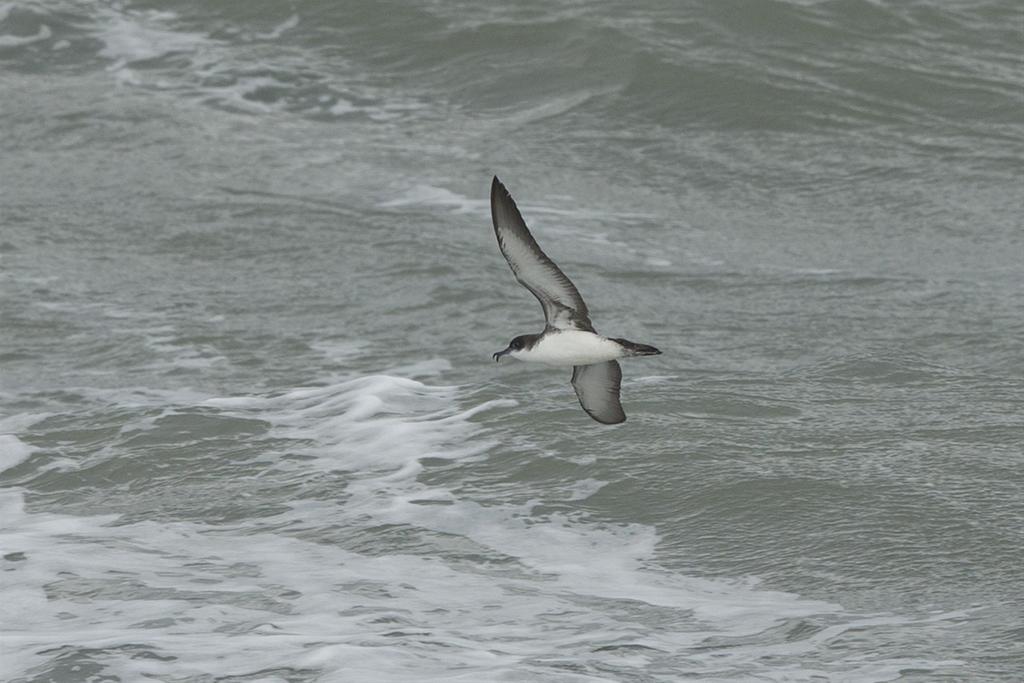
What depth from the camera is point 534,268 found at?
22.9ft

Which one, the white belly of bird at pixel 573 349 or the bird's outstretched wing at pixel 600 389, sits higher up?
the white belly of bird at pixel 573 349

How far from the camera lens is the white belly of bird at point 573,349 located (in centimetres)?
702

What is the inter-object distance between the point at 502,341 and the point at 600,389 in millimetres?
3424

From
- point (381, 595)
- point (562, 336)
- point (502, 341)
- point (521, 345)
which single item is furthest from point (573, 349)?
point (502, 341)

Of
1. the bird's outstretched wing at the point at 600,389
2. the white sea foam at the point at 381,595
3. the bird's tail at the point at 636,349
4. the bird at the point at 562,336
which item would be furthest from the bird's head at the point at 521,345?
the white sea foam at the point at 381,595

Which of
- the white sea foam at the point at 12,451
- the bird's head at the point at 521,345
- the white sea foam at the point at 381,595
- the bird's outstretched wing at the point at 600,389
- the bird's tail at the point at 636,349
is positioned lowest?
the white sea foam at the point at 12,451

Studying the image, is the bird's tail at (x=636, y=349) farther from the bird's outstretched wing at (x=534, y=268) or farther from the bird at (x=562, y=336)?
the bird's outstretched wing at (x=534, y=268)

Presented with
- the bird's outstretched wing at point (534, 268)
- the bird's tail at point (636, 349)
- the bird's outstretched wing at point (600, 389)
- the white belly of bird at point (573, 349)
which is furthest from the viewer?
the bird's outstretched wing at point (600, 389)

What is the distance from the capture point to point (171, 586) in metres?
7.52

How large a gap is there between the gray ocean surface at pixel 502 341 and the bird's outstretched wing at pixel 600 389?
2.45 feet

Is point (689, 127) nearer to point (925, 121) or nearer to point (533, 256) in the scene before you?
point (925, 121)

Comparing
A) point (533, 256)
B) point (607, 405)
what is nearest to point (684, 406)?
point (607, 405)

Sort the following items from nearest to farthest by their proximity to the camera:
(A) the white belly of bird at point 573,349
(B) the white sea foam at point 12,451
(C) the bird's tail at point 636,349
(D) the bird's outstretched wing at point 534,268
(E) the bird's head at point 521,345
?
Result: (C) the bird's tail at point 636,349 < (D) the bird's outstretched wing at point 534,268 < (A) the white belly of bird at point 573,349 < (E) the bird's head at point 521,345 < (B) the white sea foam at point 12,451

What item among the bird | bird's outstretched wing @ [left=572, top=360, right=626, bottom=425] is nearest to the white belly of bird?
the bird
